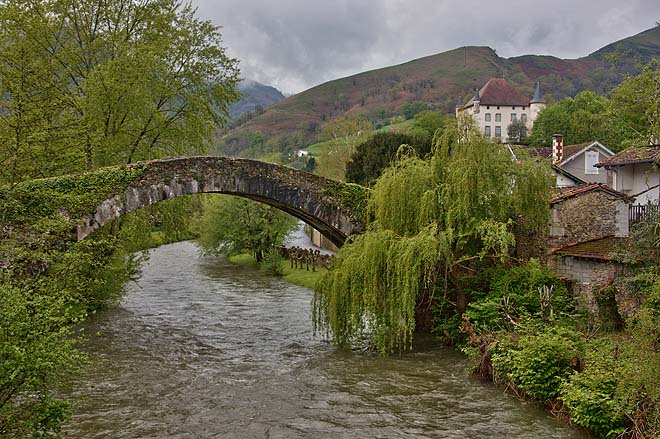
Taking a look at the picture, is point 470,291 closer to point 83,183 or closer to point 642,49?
point 83,183

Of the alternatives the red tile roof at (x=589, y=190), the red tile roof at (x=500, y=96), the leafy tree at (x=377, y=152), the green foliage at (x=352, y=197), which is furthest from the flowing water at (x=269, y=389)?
the red tile roof at (x=500, y=96)

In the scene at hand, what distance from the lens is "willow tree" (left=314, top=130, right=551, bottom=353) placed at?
1252 centimetres

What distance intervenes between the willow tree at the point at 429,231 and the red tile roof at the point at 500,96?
67558 millimetres

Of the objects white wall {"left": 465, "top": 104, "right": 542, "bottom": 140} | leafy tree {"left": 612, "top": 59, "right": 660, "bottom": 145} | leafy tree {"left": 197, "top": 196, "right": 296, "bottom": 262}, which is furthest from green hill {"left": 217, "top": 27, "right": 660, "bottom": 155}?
leafy tree {"left": 612, "top": 59, "right": 660, "bottom": 145}

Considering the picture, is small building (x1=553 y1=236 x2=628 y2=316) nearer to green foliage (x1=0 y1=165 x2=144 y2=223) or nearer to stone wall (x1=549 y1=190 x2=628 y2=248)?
stone wall (x1=549 y1=190 x2=628 y2=248)

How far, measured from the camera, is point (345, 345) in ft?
45.9

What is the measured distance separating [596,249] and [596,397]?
19.9 feet

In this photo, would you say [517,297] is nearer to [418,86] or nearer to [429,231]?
[429,231]

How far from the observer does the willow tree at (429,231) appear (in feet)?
41.1

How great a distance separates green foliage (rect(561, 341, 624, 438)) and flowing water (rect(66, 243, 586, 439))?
0.41m

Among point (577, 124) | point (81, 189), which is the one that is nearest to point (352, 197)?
point (81, 189)

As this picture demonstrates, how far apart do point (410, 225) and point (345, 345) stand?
323cm

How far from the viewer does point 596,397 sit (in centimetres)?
858

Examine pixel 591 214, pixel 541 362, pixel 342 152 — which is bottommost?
pixel 541 362
